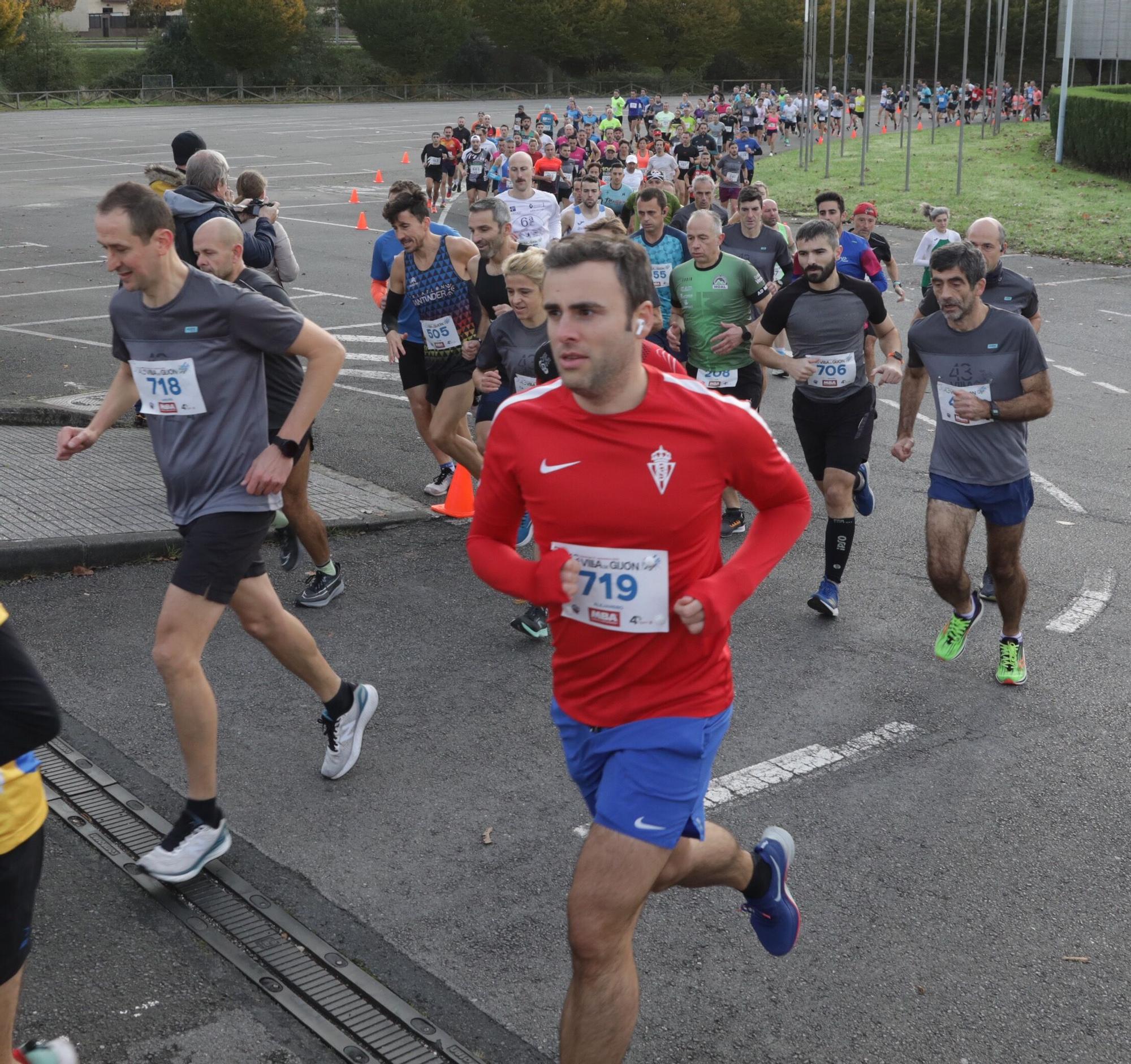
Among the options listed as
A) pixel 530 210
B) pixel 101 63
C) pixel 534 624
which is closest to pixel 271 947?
pixel 534 624

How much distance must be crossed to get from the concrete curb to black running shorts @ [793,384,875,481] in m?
3.68

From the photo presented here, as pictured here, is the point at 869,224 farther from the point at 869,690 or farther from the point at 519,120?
the point at 519,120

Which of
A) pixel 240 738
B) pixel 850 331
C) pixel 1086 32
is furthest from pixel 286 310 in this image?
pixel 1086 32

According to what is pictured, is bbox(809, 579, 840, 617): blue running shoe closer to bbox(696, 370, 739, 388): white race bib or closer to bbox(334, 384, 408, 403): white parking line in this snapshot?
bbox(696, 370, 739, 388): white race bib

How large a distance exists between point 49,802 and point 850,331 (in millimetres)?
4739

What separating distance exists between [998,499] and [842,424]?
1342 mm

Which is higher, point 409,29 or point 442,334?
point 442,334

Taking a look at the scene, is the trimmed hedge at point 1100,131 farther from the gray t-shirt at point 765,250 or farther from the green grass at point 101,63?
the green grass at point 101,63

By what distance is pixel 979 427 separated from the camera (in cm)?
639

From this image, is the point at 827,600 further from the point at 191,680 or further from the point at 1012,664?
the point at 191,680

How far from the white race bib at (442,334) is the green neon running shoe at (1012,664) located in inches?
154

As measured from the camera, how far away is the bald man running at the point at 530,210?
15.5 metres

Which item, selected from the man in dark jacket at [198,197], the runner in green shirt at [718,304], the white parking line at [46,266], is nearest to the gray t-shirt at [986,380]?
the runner in green shirt at [718,304]

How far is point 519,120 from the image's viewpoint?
45.5 metres
